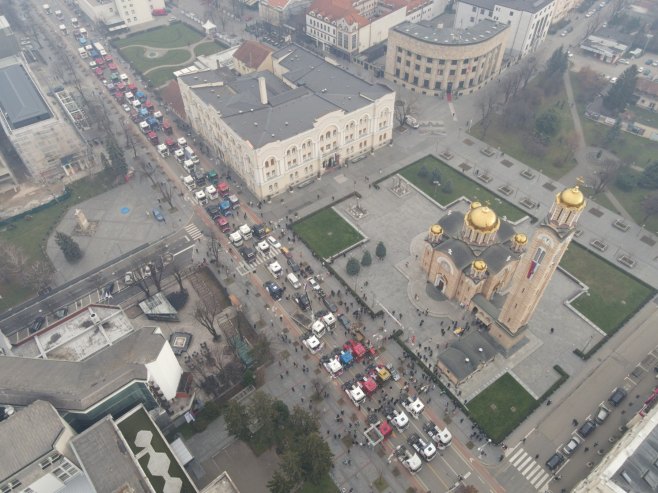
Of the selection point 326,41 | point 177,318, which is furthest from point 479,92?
point 177,318

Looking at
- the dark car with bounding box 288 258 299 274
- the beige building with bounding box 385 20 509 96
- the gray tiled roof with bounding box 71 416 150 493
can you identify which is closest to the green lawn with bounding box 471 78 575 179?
the beige building with bounding box 385 20 509 96

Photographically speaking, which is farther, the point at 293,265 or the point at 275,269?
the point at 293,265

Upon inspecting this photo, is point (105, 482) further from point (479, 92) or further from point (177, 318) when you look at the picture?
point (479, 92)

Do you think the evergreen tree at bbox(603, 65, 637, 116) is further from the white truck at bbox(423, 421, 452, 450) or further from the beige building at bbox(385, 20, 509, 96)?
the white truck at bbox(423, 421, 452, 450)

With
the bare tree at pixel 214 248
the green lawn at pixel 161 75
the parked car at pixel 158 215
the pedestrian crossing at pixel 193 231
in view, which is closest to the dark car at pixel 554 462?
the bare tree at pixel 214 248

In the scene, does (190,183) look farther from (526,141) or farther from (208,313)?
(526,141)

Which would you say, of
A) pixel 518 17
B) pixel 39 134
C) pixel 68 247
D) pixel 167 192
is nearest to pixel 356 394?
pixel 68 247
